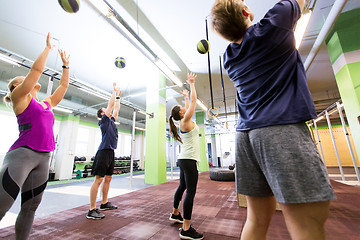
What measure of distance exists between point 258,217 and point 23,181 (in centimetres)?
153

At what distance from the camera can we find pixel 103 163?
2.35 meters

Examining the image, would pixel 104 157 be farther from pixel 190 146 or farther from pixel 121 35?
pixel 121 35

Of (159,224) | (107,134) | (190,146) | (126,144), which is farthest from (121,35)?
(126,144)

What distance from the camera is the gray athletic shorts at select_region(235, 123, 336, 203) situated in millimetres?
479

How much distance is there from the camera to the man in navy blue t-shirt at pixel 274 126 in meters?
0.49

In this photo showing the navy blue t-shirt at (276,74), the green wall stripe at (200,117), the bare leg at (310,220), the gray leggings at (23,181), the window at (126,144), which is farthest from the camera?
the window at (126,144)

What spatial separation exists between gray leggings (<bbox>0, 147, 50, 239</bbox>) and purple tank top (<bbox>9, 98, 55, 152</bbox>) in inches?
1.9

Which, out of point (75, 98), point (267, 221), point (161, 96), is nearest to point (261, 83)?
point (267, 221)

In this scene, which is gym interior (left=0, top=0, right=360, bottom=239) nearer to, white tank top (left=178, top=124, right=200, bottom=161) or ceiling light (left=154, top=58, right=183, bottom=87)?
ceiling light (left=154, top=58, right=183, bottom=87)

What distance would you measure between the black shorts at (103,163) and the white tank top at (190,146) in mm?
1247

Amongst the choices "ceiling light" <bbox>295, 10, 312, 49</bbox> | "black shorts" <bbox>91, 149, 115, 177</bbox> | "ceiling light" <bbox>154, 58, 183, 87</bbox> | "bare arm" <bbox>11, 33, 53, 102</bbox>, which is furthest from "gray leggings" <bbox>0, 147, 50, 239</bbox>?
"ceiling light" <bbox>295, 10, 312, 49</bbox>

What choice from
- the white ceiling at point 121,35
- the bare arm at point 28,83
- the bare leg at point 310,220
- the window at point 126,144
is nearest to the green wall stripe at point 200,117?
the white ceiling at point 121,35

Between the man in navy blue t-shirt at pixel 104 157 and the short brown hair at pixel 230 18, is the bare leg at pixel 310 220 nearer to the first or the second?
the short brown hair at pixel 230 18

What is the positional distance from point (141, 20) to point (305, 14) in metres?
3.23
